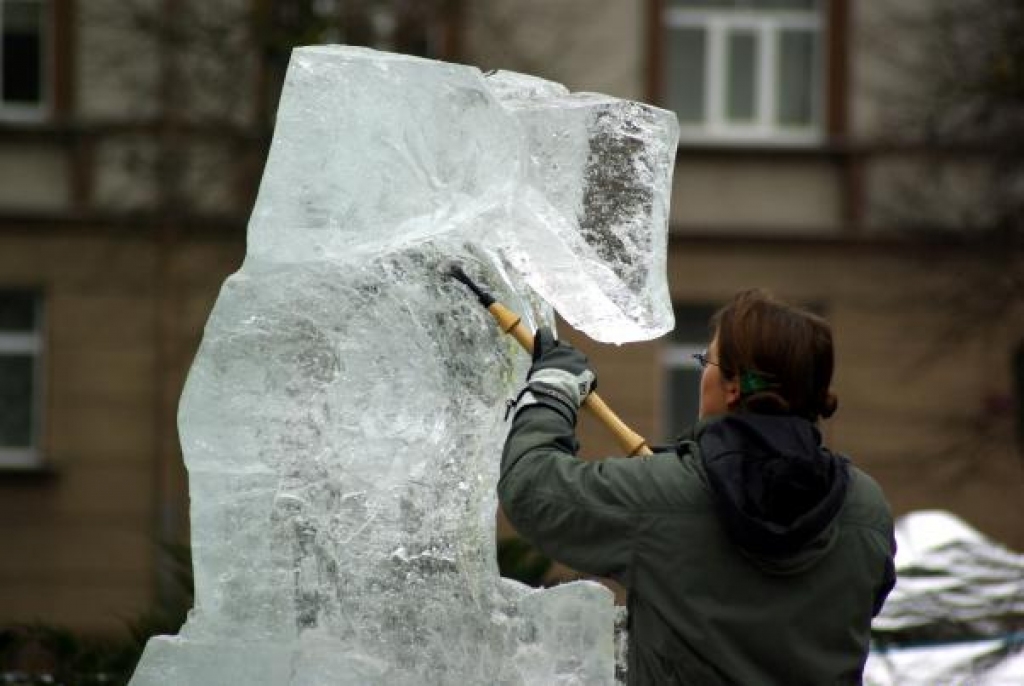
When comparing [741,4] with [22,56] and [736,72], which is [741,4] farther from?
[22,56]

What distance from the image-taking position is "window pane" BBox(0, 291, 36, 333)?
44.2ft

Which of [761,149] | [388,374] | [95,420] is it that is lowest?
[95,420]

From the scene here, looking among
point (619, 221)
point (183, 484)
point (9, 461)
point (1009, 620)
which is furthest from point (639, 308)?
point (9, 461)

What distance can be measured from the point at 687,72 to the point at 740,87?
0.43m

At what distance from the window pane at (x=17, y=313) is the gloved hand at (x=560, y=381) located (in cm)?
1109

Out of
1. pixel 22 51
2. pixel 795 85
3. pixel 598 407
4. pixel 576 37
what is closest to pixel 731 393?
pixel 598 407

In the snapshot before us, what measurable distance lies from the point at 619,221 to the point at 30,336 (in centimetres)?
1064

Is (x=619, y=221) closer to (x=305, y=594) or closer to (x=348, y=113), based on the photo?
(x=348, y=113)

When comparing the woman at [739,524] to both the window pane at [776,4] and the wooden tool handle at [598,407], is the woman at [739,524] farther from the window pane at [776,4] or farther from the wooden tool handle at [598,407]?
the window pane at [776,4]

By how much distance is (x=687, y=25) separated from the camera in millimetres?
13945

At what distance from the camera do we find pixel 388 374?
11.6ft

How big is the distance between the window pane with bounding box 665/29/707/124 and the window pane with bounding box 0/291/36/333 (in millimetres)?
5098

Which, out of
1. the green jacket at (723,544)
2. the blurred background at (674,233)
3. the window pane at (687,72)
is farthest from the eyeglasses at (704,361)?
the window pane at (687,72)

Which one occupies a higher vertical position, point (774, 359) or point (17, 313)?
point (774, 359)
